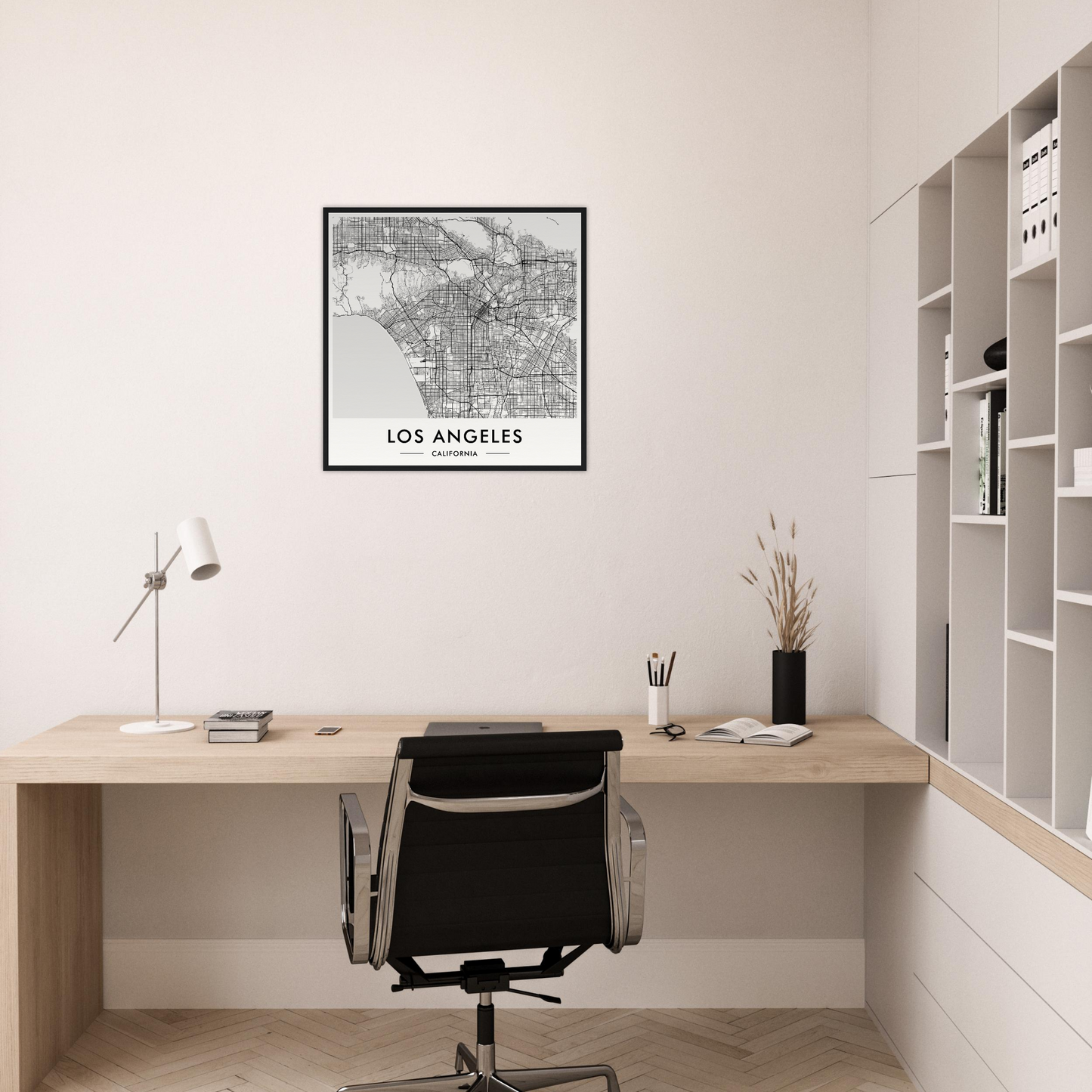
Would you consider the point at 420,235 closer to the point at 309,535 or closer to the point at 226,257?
the point at 226,257

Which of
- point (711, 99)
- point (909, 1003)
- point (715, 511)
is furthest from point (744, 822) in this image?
point (711, 99)

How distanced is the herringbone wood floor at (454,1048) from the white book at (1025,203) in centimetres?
198

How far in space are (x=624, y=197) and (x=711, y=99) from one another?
0.38 metres

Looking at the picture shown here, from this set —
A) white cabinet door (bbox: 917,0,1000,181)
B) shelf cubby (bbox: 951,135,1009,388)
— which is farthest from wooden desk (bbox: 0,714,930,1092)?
white cabinet door (bbox: 917,0,1000,181)

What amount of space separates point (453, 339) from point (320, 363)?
15.5 inches

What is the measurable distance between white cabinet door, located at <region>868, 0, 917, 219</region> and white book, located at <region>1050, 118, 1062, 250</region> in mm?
690

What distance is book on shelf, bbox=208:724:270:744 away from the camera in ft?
8.46

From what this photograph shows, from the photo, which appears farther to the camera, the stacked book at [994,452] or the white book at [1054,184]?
the stacked book at [994,452]

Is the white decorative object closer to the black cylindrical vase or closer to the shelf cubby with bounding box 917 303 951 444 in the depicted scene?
the shelf cubby with bounding box 917 303 951 444

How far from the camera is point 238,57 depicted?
2.97 meters

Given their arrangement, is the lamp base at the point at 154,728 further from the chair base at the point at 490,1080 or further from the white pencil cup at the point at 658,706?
the white pencil cup at the point at 658,706

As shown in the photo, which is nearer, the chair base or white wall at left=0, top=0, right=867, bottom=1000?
the chair base

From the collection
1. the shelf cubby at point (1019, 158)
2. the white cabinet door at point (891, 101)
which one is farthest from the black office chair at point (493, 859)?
the white cabinet door at point (891, 101)

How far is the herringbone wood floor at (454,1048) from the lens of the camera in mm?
2539
